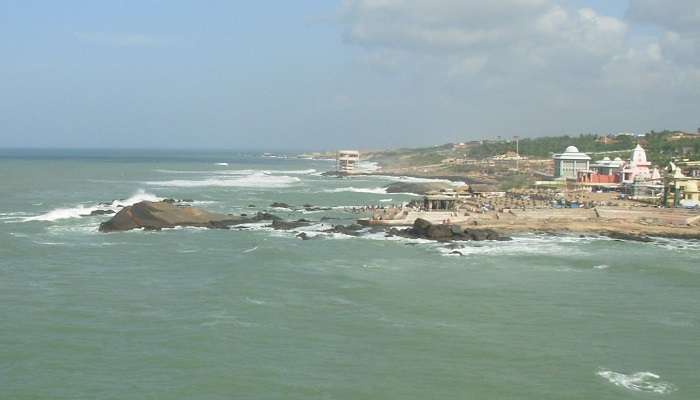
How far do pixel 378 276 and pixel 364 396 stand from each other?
14.2m

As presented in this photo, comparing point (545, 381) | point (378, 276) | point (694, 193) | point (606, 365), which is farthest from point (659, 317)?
point (694, 193)

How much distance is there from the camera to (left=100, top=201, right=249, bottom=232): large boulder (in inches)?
1887

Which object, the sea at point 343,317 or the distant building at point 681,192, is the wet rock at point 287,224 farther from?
the distant building at point 681,192

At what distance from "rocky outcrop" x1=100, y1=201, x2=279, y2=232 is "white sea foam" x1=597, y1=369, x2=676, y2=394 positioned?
32.5 meters

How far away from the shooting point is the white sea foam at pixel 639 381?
20.1 m

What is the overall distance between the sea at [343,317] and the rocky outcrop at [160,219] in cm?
208

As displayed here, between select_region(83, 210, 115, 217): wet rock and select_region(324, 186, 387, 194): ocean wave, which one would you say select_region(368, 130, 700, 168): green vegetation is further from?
select_region(83, 210, 115, 217): wet rock

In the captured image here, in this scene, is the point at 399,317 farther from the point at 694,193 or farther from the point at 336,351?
the point at 694,193

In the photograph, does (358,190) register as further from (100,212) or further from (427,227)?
(427,227)

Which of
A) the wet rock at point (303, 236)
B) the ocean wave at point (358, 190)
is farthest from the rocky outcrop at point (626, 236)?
the ocean wave at point (358, 190)

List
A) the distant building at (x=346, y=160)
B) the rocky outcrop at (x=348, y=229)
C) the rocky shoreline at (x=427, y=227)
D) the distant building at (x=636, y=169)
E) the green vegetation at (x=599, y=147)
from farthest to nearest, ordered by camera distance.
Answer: the distant building at (x=346, y=160)
the green vegetation at (x=599, y=147)
the distant building at (x=636, y=169)
the rocky outcrop at (x=348, y=229)
the rocky shoreline at (x=427, y=227)

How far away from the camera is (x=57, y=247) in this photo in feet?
133

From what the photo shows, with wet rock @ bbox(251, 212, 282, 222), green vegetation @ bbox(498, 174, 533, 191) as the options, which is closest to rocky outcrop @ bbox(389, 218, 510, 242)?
wet rock @ bbox(251, 212, 282, 222)

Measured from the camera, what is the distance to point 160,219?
48969 mm
